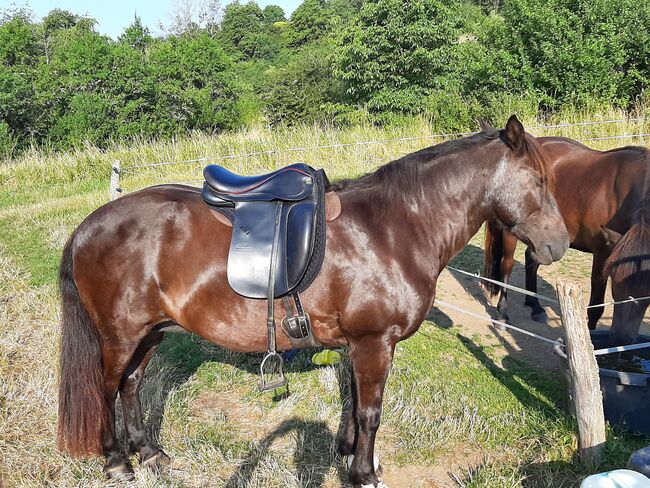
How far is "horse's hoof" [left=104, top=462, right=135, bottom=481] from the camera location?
2703 mm

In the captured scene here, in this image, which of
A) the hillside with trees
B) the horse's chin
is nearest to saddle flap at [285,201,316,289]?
the horse's chin

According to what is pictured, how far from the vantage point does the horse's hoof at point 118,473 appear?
2703 millimetres

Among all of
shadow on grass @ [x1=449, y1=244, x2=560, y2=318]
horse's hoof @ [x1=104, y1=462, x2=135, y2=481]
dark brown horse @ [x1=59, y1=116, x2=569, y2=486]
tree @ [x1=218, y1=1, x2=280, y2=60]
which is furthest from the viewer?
tree @ [x1=218, y1=1, x2=280, y2=60]

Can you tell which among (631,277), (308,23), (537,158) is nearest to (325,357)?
(537,158)

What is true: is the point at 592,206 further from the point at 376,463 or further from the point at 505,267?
the point at 376,463

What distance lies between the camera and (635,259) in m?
2.86

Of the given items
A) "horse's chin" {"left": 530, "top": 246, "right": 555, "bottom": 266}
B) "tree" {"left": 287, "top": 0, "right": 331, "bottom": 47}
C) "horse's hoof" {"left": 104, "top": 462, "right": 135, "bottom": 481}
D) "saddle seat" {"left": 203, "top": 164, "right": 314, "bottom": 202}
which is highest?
"tree" {"left": 287, "top": 0, "right": 331, "bottom": 47}

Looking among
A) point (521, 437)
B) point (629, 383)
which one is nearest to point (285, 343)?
point (521, 437)

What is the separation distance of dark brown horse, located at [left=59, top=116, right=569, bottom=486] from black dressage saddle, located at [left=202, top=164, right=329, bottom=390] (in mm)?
69

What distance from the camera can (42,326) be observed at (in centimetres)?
432

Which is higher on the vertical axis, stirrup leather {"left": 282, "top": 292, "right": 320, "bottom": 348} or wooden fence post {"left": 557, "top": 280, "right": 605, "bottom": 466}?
stirrup leather {"left": 282, "top": 292, "right": 320, "bottom": 348}

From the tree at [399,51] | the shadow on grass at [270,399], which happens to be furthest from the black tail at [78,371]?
the tree at [399,51]

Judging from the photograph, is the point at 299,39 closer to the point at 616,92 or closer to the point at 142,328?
the point at 616,92

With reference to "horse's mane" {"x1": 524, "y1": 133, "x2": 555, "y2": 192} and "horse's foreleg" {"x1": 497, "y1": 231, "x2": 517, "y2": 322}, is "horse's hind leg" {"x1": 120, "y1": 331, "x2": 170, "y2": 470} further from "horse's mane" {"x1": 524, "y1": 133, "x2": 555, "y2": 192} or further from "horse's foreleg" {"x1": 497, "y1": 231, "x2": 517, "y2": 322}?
"horse's foreleg" {"x1": 497, "y1": 231, "x2": 517, "y2": 322}
